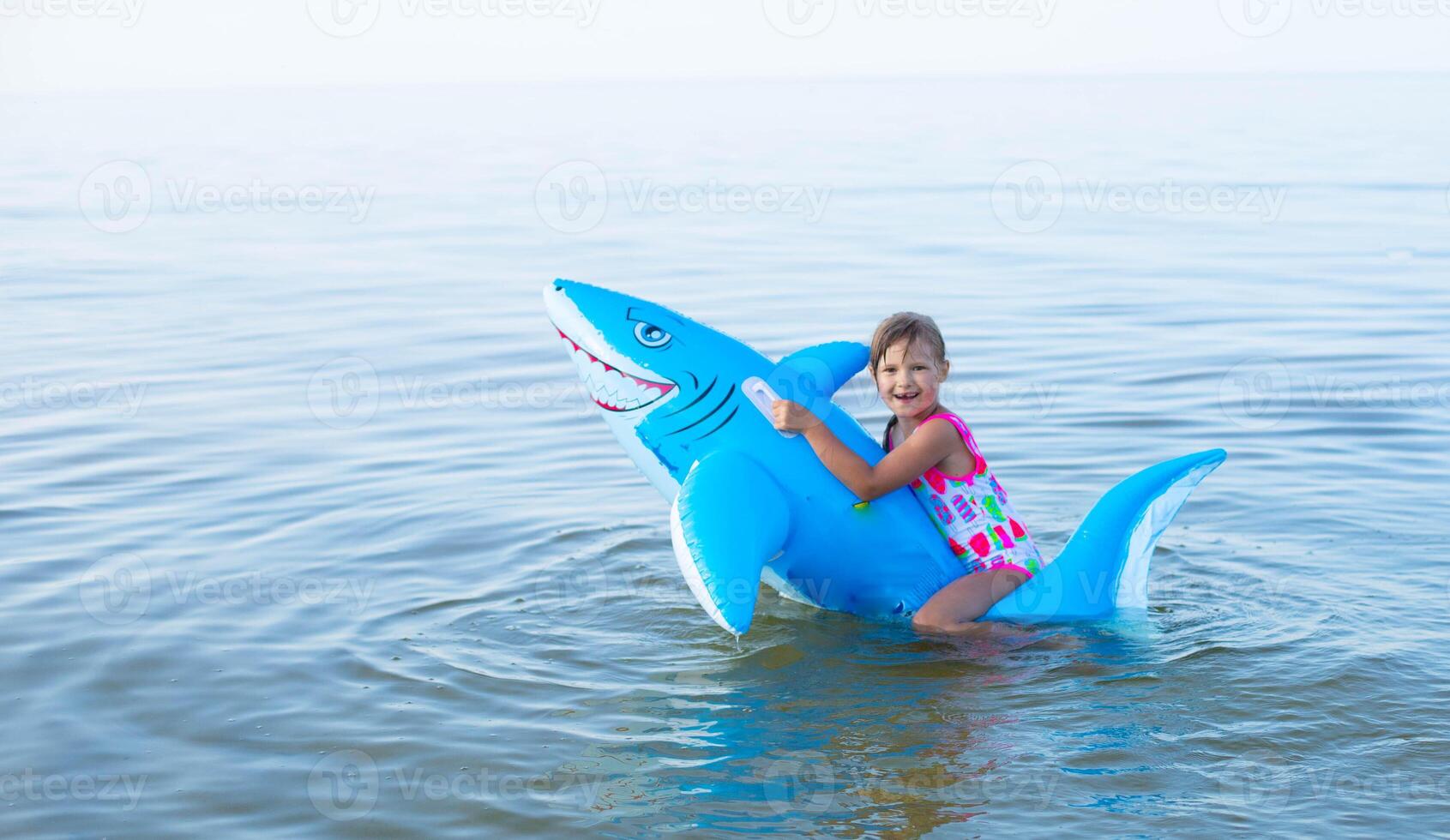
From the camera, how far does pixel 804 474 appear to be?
6055mm

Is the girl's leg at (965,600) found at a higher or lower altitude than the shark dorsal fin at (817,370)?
lower

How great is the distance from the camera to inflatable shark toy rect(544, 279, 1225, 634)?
6.07 m

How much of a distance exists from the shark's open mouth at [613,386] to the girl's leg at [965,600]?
1.39 meters

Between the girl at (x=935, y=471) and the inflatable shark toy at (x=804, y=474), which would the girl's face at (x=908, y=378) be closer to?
the girl at (x=935, y=471)

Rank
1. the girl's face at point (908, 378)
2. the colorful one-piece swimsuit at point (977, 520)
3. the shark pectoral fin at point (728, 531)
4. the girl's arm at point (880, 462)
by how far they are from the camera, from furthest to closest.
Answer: the colorful one-piece swimsuit at point (977, 520), the girl's face at point (908, 378), the girl's arm at point (880, 462), the shark pectoral fin at point (728, 531)

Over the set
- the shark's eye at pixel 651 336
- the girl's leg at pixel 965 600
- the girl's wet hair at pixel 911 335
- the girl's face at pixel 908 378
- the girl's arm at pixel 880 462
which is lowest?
the girl's leg at pixel 965 600

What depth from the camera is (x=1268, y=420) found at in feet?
31.7

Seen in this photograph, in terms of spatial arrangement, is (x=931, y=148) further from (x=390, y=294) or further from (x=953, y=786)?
(x=953, y=786)

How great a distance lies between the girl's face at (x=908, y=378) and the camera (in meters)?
6.05

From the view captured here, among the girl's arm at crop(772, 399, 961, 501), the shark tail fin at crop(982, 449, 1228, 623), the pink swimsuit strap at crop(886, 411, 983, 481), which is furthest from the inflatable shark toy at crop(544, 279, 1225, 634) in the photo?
the pink swimsuit strap at crop(886, 411, 983, 481)

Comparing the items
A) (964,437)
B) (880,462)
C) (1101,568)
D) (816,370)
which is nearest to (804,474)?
(880,462)

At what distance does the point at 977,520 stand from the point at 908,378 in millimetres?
676

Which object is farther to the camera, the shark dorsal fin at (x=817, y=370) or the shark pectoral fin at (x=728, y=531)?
the shark dorsal fin at (x=817, y=370)

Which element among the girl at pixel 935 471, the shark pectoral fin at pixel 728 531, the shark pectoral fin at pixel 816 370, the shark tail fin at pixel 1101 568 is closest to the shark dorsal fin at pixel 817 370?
the shark pectoral fin at pixel 816 370
